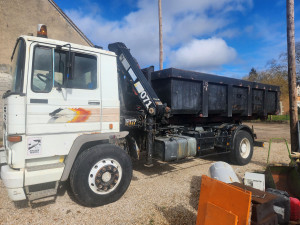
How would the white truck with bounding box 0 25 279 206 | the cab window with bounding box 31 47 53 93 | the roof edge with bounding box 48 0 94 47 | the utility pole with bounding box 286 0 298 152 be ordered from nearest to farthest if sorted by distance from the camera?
the white truck with bounding box 0 25 279 206
the cab window with bounding box 31 47 53 93
the utility pole with bounding box 286 0 298 152
the roof edge with bounding box 48 0 94 47

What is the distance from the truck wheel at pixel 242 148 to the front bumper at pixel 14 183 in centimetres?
520

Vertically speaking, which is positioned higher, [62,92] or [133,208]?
[62,92]

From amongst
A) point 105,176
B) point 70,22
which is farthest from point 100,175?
point 70,22

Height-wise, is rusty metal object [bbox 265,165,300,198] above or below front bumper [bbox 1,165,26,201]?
below

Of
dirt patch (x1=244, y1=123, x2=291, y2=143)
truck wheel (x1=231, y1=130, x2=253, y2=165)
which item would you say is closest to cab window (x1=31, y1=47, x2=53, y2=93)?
truck wheel (x1=231, y1=130, x2=253, y2=165)

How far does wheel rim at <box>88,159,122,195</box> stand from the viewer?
341 centimetres

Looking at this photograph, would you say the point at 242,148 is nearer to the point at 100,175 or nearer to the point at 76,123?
the point at 100,175

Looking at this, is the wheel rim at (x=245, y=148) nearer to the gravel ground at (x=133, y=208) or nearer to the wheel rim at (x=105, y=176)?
the gravel ground at (x=133, y=208)

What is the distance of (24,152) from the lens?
3.03m

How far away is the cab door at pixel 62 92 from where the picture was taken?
3105mm

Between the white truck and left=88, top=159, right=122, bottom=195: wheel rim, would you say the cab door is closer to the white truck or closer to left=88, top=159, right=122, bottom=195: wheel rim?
the white truck

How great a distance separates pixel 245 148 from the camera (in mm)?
6500

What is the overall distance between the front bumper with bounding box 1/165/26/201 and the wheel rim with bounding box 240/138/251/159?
5686mm

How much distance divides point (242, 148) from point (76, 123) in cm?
511
